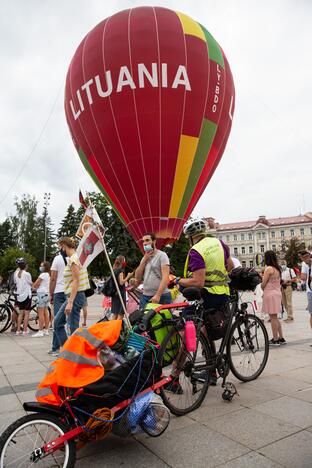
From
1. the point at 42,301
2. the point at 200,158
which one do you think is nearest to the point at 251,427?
the point at 42,301

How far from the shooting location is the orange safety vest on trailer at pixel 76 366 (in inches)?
98.2

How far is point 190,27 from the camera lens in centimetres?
1374

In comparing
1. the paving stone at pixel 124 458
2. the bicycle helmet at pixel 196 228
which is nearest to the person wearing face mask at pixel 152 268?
the bicycle helmet at pixel 196 228

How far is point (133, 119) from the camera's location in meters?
12.9

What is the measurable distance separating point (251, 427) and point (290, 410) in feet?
1.85

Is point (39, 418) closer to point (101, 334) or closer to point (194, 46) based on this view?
point (101, 334)

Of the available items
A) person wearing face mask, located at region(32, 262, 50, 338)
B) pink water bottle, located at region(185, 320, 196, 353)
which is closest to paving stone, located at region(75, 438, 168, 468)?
pink water bottle, located at region(185, 320, 196, 353)

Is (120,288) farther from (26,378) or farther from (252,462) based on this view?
(252,462)

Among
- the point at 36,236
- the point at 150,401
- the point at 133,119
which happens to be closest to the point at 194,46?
the point at 133,119

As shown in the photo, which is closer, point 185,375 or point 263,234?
point 185,375

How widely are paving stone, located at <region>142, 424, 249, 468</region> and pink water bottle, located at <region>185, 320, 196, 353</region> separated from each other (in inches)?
25.5

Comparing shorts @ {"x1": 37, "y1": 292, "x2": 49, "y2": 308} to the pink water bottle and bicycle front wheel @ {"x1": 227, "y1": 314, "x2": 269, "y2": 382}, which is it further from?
the pink water bottle

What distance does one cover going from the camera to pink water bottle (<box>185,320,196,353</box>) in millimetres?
3361

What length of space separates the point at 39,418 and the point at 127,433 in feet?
2.35
